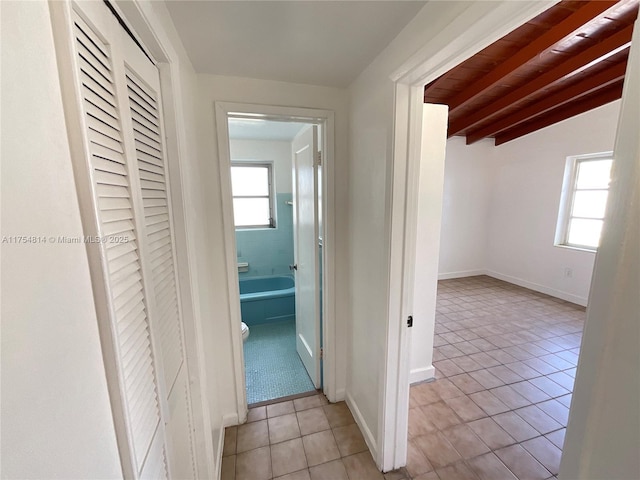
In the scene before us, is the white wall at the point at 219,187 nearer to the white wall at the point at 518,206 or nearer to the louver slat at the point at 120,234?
the louver slat at the point at 120,234

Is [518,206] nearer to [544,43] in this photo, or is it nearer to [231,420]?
[544,43]

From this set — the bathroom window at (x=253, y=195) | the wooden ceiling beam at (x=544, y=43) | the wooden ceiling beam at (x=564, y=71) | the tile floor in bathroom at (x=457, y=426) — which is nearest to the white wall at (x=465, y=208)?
the wooden ceiling beam at (x=564, y=71)

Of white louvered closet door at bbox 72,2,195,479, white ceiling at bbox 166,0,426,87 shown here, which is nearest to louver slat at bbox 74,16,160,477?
white louvered closet door at bbox 72,2,195,479

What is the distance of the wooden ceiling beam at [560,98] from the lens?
2.64m

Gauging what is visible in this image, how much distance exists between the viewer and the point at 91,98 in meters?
0.53

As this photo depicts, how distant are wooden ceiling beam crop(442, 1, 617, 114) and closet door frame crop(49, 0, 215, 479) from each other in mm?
2586

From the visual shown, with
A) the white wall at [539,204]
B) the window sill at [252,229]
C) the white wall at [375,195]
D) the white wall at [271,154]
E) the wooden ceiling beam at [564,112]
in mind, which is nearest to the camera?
the white wall at [375,195]

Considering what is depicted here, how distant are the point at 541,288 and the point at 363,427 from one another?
4016mm

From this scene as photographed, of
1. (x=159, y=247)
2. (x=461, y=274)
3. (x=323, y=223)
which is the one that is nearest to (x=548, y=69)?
(x=323, y=223)

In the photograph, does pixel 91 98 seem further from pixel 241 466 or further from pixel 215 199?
pixel 241 466

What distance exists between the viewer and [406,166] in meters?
1.20

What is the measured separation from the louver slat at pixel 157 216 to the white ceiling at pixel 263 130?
6.27ft

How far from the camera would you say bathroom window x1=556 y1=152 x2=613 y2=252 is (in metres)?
3.53

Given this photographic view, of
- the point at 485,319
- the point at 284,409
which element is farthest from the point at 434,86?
the point at 284,409
